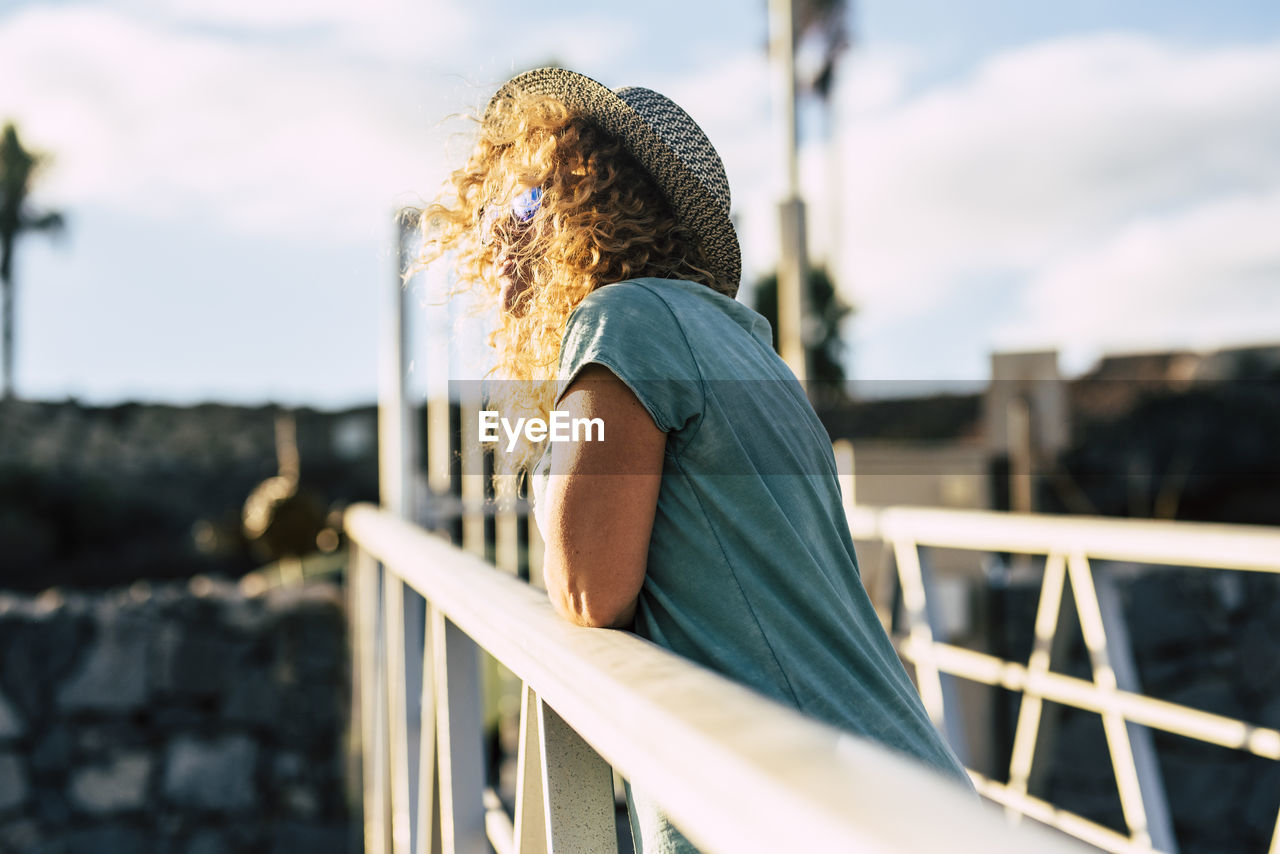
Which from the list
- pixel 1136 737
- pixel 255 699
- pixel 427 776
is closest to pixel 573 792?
pixel 427 776

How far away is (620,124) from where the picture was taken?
1.08 meters

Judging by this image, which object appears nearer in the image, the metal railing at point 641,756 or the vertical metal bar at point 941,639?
the metal railing at point 641,756

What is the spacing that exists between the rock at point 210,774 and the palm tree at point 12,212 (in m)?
13.5

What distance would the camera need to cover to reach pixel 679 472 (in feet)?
3.14

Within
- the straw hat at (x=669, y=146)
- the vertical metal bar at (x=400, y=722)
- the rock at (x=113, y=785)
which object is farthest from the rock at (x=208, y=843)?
the straw hat at (x=669, y=146)

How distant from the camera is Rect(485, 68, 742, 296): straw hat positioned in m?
1.07

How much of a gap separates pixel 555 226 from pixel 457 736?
0.70 metres

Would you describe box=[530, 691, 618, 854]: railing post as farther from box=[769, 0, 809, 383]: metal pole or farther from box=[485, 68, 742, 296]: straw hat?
box=[769, 0, 809, 383]: metal pole

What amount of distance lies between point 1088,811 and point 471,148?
3.70 m

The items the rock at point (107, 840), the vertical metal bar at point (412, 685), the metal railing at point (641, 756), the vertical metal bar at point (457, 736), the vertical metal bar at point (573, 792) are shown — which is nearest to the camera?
the metal railing at point (641, 756)

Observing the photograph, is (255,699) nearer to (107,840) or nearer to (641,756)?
(107,840)

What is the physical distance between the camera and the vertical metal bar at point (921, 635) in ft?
7.14

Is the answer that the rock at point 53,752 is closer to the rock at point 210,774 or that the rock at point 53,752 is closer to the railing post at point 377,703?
the rock at point 210,774

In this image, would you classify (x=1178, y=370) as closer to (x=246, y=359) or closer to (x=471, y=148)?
(x=246, y=359)
